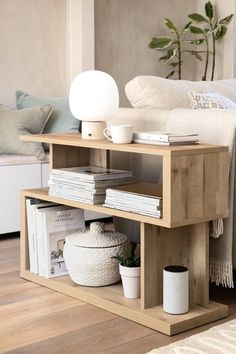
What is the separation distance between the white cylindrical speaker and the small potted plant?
18 cm

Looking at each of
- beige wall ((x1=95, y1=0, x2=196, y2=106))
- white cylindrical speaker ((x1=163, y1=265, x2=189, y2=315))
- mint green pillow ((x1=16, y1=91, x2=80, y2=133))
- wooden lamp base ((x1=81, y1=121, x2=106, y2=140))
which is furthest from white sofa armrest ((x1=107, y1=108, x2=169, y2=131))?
beige wall ((x1=95, y1=0, x2=196, y2=106))

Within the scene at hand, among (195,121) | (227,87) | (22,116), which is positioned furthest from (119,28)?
(195,121)

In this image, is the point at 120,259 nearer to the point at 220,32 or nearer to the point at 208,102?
the point at 208,102

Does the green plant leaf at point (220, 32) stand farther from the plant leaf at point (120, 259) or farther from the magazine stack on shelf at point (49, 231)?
the plant leaf at point (120, 259)

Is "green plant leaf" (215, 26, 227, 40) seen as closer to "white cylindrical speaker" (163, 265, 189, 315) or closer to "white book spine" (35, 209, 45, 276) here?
"white book spine" (35, 209, 45, 276)

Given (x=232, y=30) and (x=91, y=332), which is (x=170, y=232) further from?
(x=232, y=30)

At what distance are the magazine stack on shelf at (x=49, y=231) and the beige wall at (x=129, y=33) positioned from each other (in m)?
2.32

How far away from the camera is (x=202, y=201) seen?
2.39m

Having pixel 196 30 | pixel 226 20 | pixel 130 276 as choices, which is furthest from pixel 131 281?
pixel 226 20

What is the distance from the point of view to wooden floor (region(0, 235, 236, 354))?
2.20 meters

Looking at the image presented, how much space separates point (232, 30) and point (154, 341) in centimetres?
375

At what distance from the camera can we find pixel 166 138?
7.86 feet

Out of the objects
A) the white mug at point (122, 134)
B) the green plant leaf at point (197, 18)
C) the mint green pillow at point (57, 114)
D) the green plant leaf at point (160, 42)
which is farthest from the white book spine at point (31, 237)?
the green plant leaf at point (197, 18)

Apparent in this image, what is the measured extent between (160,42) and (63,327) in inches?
134
